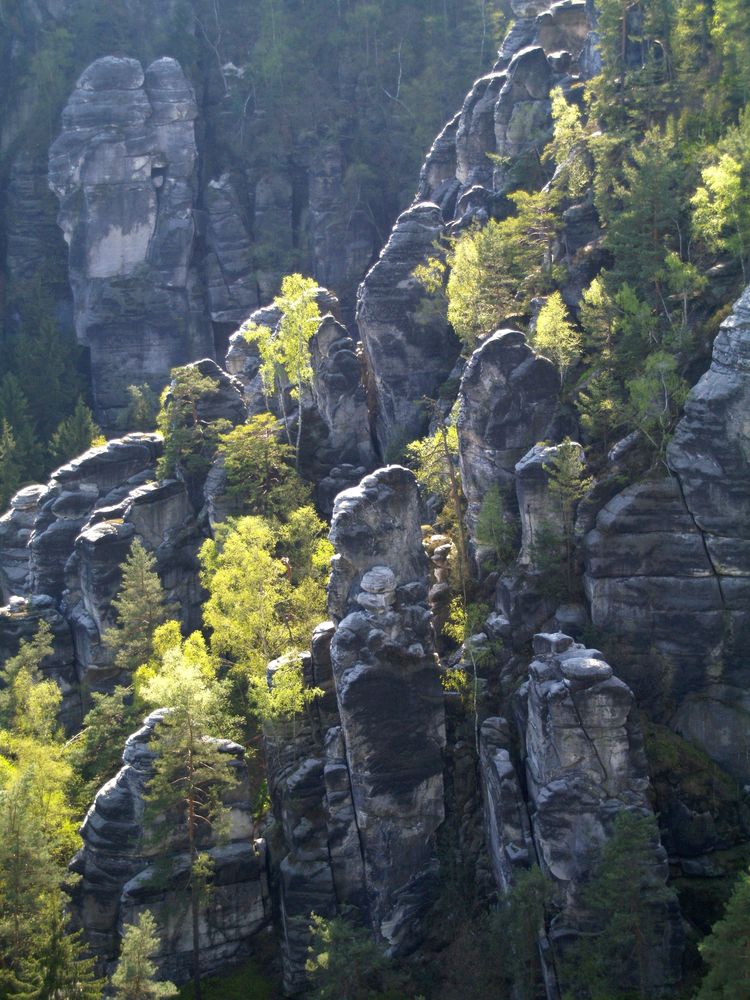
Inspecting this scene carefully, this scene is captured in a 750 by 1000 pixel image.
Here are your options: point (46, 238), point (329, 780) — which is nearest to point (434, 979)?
point (329, 780)

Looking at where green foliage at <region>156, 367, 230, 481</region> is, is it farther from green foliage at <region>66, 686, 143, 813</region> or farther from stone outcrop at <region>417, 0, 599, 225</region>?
stone outcrop at <region>417, 0, 599, 225</region>

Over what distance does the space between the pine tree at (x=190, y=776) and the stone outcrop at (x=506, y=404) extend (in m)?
10.8

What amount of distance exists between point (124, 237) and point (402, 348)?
1309 inches

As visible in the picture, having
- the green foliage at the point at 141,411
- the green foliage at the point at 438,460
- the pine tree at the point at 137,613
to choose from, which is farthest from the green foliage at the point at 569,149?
the green foliage at the point at 141,411

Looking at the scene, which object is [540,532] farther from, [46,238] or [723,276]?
[46,238]

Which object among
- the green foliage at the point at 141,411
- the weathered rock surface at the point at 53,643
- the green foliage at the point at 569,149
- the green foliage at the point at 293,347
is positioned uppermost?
the green foliage at the point at 569,149

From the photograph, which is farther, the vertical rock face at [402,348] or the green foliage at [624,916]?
the vertical rock face at [402,348]

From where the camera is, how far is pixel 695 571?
119ft

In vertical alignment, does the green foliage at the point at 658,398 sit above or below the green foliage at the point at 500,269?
below

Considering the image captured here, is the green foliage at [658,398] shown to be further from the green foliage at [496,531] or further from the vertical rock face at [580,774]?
the vertical rock face at [580,774]

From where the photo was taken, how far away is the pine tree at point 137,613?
46.6 meters

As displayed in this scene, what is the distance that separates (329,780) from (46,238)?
5789 cm

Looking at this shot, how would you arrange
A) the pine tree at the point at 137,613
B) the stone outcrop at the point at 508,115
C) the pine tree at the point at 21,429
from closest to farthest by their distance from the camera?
the pine tree at the point at 137,613 → the stone outcrop at the point at 508,115 → the pine tree at the point at 21,429

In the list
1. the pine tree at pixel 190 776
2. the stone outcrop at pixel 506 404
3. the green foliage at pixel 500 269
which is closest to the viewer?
the pine tree at pixel 190 776
